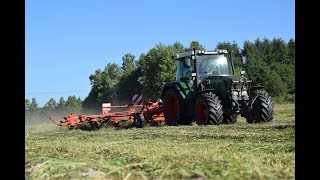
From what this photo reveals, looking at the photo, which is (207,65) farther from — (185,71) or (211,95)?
(211,95)

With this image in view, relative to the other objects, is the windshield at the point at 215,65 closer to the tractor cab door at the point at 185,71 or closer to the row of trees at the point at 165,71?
the tractor cab door at the point at 185,71

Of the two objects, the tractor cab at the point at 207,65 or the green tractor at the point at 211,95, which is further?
the tractor cab at the point at 207,65

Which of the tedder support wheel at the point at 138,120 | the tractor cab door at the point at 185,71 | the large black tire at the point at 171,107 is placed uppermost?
the tractor cab door at the point at 185,71

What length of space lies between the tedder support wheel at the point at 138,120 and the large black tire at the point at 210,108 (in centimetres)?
249

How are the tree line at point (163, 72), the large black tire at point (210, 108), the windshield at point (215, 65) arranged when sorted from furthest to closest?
the tree line at point (163, 72), the windshield at point (215, 65), the large black tire at point (210, 108)

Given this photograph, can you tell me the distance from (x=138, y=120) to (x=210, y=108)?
346 centimetres

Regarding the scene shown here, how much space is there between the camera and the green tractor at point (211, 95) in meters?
12.9

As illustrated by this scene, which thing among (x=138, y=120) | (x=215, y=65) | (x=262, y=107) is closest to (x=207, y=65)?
(x=215, y=65)

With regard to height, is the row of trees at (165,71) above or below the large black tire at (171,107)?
above

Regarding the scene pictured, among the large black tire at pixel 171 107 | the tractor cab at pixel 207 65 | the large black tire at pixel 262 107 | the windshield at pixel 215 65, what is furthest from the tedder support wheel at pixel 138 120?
the large black tire at pixel 262 107

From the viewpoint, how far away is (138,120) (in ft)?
50.2

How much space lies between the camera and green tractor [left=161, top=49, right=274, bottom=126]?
1288cm
